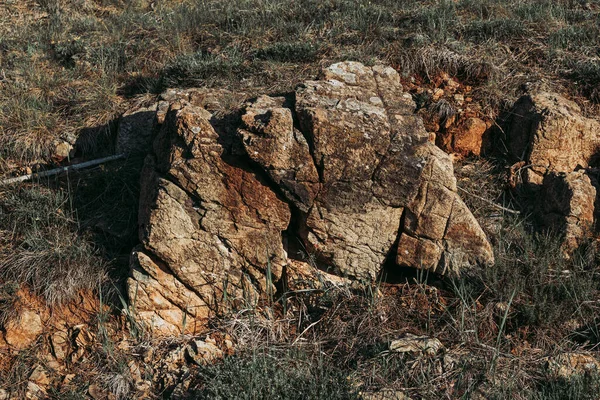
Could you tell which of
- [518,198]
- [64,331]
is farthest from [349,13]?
[64,331]

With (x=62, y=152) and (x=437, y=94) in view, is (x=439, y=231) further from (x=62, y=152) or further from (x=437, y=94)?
(x=62, y=152)

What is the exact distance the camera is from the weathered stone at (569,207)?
4984 mm

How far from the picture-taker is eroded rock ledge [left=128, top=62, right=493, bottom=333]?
15.0 ft

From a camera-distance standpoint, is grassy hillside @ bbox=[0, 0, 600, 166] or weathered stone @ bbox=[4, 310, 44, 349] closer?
weathered stone @ bbox=[4, 310, 44, 349]

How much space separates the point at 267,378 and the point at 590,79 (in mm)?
4316

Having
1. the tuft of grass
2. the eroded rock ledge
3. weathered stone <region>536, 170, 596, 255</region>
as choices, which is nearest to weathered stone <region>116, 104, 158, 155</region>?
the eroded rock ledge

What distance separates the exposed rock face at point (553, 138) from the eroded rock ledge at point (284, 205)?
1.04 metres

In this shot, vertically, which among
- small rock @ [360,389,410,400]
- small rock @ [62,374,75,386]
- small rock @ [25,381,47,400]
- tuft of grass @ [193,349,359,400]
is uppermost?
small rock @ [360,389,410,400]

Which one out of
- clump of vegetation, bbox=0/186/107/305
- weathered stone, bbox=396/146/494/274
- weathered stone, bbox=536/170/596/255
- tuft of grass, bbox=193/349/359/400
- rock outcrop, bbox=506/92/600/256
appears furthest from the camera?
rock outcrop, bbox=506/92/600/256

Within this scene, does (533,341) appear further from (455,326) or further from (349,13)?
(349,13)

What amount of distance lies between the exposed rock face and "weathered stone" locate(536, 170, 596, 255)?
208 millimetres

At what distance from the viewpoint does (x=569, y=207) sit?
16.5 feet

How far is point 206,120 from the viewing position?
15.9ft

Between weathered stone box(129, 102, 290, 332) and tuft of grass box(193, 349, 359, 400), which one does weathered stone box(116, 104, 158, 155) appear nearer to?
weathered stone box(129, 102, 290, 332)
